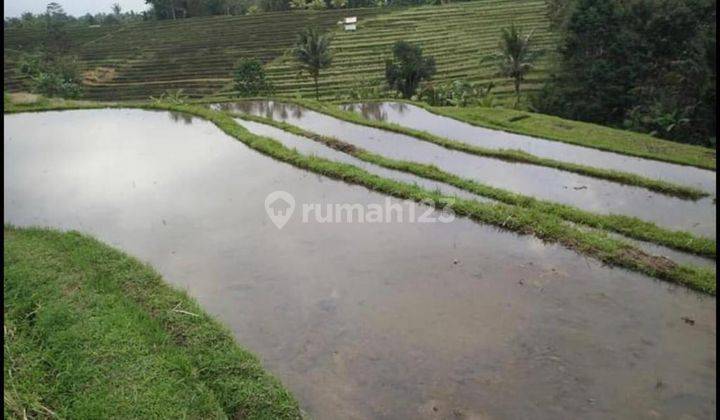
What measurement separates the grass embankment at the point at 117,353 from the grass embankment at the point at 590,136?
34.4ft

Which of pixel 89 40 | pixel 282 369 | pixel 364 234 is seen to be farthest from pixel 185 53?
pixel 282 369

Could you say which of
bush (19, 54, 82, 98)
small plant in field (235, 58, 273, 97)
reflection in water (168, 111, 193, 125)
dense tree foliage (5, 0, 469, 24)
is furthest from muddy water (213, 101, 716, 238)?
dense tree foliage (5, 0, 469, 24)

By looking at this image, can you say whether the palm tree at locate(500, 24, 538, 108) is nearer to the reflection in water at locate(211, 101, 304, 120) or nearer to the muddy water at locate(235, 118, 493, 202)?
the reflection in water at locate(211, 101, 304, 120)

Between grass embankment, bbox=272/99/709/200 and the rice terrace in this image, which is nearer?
the rice terrace

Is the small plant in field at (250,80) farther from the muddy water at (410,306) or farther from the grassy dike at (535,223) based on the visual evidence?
the muddy water at (410,306)

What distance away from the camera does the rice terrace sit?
14.7 ft

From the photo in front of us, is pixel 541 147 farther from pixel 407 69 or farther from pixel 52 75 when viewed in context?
pixel 52 75

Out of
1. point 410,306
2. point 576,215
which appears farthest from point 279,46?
point 410,306

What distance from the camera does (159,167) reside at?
449 inches

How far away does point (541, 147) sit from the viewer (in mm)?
12719

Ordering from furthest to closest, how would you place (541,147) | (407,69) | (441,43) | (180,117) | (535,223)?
(441,43) → (407,69) → (180,117) → (541,147) → (535,223)

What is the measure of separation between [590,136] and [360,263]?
1012 centimetres

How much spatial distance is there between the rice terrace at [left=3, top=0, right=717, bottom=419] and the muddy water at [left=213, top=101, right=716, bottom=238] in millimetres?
66

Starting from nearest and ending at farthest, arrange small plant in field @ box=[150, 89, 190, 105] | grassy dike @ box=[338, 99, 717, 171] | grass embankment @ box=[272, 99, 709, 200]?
grass embankment @ box=[272, 99, 709, 200] → grassy dike @ box=[338, 99, 717, 171] → small plant in field @ box=[150, 89, 190, 105]
